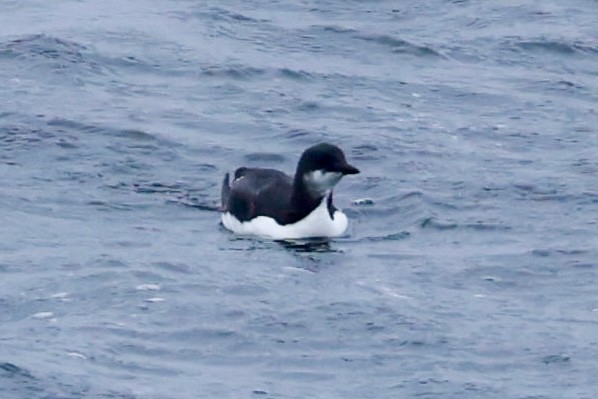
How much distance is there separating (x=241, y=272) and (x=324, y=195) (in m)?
2.33

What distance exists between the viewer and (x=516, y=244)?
22500mm

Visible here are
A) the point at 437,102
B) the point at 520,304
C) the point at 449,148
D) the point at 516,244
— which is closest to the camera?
the point at 520,304

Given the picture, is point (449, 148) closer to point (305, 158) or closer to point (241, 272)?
point (305, 158)

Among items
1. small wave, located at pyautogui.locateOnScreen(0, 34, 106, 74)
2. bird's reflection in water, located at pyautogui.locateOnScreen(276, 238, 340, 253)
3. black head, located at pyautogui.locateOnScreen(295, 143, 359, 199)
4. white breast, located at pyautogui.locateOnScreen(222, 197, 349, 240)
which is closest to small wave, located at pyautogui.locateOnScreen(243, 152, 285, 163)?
white breast, located at pyautogui.locateOnScreen(222, 197, 349, 240)

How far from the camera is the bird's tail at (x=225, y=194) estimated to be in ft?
77.9

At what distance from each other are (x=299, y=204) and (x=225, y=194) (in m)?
0.97

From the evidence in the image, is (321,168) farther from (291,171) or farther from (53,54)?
(53,54)

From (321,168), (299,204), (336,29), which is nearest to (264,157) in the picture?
(299,204)

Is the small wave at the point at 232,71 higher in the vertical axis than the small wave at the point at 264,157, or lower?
higher

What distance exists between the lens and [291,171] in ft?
85.2

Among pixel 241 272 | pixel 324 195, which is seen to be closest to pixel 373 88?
pixel 324 195

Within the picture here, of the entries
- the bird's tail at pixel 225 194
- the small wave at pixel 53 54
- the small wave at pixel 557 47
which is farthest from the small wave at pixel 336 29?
the bird's tail at pixel 225 194

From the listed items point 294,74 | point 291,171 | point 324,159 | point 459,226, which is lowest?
point 291,171

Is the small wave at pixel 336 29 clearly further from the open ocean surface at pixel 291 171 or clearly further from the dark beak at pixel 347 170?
the dark beak at pixel 347 170
